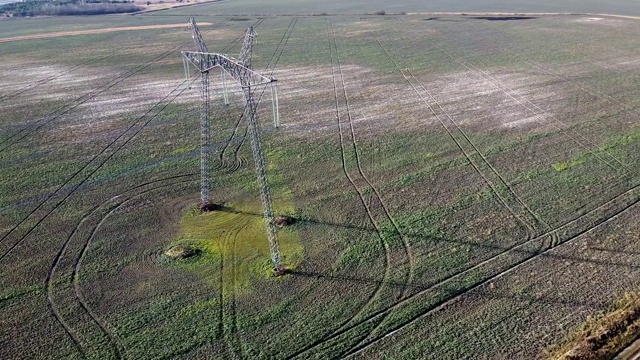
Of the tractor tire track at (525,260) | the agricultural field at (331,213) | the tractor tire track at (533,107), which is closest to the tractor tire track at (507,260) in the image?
the tractor tire track at (525,260)

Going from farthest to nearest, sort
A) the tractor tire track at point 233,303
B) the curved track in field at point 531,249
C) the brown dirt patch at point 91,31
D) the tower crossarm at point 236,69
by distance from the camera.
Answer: the brown dirt patch at point 91,31 → the tower crossarm at point 236,69 → the curved track in field at point 531,249 → the tractor tire track at point 233,303

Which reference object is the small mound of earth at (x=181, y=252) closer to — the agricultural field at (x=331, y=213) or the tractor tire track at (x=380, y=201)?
the agricultural field at (x=331, y=213)

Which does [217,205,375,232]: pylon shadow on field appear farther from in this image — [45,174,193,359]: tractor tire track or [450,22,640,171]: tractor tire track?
[450,22,640,171]: tractor tire track

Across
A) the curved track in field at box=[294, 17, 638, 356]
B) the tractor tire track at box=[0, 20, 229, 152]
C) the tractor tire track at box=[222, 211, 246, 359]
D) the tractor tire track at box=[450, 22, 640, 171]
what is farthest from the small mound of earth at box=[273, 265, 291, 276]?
the tractor tire track at box=[0, 20, 229, 152]

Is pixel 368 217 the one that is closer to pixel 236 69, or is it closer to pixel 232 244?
pixel 232 244

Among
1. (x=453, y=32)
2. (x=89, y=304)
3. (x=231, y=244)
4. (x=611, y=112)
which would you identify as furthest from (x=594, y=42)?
(x=89, y=304)

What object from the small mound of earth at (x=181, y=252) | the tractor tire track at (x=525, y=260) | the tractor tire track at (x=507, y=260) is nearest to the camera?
the tractor tire track at (x=525, y=260)
